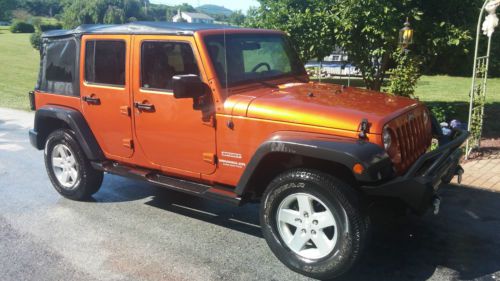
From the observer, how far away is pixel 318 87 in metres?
4.52

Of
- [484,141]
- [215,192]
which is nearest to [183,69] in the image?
[215,192]

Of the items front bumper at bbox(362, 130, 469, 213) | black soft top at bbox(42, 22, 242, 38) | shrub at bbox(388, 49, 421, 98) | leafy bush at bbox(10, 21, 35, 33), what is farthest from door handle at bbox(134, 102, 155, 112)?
leafy bush at bbox(10, 21, 35, 33)

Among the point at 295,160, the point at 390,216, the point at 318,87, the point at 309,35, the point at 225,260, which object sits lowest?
the point at 225,260

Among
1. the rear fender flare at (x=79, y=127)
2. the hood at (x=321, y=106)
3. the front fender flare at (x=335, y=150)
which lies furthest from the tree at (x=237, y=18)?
the front fender flare at (x=335, y=150)

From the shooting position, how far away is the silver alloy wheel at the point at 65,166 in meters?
5.32

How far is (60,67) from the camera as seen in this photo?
5.24 meters

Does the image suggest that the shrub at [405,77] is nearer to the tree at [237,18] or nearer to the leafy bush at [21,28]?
the tree at [237,18]

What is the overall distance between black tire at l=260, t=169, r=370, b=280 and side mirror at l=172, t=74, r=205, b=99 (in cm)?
98

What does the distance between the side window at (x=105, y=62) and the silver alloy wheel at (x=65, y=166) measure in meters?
0.96

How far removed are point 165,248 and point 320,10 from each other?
6.04m

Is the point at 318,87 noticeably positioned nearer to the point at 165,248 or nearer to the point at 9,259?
the point at 165,248

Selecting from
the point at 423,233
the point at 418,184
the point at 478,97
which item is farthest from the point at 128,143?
the point at 478,97

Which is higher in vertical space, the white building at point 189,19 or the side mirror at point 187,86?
the white building at point 189,19

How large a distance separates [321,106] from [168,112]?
1449mm
